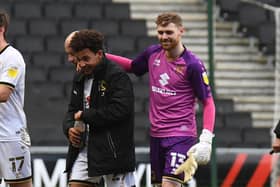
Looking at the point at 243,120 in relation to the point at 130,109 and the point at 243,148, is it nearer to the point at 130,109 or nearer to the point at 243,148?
the point at 243,148

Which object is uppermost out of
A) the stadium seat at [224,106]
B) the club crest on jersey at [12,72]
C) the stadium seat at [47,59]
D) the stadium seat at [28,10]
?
the club crest on jersey at [12,72]

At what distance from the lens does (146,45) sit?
18266 mm

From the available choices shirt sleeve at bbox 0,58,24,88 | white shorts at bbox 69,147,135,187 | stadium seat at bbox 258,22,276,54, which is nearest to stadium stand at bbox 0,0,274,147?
stadium seat at bbox 258,22,276,54

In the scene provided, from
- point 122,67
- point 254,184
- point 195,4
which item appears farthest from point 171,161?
point 195,4

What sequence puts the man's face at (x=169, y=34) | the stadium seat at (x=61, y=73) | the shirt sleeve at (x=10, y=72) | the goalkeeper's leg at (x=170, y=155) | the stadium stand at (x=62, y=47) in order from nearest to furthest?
the shirt sleeve at (x=10, y=72), the man's face at (x=169, y=34), the goalkeeper's leg at (x=170, y=155), the stadium stand at (x=62, y=47), the stadium seat at (x=61, y=73)

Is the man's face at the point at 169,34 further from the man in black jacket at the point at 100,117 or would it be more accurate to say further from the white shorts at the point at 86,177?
the white shorts at the point at 86,177

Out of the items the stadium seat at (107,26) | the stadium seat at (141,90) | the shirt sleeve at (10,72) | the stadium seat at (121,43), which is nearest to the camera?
the shirt sleeve at (10,72)

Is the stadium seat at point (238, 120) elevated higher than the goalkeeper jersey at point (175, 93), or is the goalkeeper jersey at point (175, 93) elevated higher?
the goalkeeper jersey at point (175, 93)

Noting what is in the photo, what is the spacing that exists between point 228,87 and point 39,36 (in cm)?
302

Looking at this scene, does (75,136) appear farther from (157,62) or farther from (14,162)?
(157,62)

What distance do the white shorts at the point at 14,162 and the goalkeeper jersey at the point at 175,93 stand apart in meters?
1.11

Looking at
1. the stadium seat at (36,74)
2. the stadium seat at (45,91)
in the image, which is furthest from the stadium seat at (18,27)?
the stadium seat at (45,91)

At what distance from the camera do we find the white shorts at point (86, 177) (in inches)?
341

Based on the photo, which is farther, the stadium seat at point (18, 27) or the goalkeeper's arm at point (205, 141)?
the stadium seat at point (18, 27)
